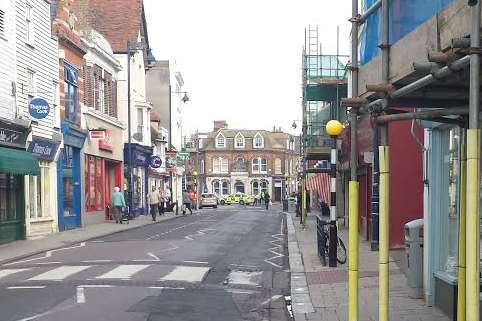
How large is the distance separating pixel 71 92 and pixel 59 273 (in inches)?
637

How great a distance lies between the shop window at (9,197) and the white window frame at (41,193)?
0.65 meters

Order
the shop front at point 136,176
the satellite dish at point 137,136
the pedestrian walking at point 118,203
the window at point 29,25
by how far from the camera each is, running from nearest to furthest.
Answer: the window at point 29,25, the pedestrian walking at point 118,203, the shop front at point 136,176, the satellite dish at point 137,136

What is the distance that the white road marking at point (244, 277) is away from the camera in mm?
12266

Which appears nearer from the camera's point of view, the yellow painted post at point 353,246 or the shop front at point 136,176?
the yellow painted post at point 353,246

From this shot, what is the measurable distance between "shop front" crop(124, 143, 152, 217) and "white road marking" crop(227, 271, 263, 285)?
73.9 feet

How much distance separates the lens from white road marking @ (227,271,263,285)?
40.2 ft

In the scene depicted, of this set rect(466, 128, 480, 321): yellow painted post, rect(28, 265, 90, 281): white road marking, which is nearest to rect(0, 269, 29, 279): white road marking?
rect(28, 265, 90, 281): white road marking

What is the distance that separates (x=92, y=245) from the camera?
783 inches

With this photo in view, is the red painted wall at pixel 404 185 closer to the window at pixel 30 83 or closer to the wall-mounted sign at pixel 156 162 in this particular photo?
the window at pixel 30 83

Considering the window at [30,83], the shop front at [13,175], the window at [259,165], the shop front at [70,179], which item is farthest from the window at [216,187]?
the shop front at [13,175]

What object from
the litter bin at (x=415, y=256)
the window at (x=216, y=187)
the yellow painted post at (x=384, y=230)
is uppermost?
the yellow painted post at (x=384, y=230)

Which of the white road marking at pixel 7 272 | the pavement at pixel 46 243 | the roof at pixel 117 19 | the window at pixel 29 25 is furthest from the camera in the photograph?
the roof at pixel 117 19

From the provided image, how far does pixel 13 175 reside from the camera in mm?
21812

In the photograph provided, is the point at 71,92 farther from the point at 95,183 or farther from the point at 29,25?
the point at 95,183
